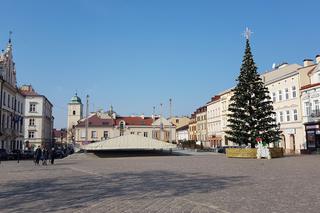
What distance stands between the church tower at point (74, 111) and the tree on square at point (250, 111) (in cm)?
8806

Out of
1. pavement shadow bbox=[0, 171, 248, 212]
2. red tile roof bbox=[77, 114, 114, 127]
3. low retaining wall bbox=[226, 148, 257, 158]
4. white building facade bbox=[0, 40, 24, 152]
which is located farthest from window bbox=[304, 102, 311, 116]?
red tile roof bbox=[77, 114, 114, 127]

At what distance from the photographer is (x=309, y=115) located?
45625 mm

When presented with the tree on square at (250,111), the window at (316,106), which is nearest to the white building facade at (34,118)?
the tree on square at (250,111)

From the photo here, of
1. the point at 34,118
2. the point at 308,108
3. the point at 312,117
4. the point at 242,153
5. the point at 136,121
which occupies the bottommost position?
the point at 242,153

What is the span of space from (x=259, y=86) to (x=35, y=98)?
56.4 meters

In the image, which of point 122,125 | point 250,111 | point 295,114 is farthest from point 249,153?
point 122,125

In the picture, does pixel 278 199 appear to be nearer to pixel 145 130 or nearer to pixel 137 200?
pixel 137 200

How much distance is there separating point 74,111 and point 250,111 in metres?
90.8

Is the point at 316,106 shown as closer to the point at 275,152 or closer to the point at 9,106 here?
the point at 275,152

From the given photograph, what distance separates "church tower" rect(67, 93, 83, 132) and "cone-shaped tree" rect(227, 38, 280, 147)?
88.0 meters

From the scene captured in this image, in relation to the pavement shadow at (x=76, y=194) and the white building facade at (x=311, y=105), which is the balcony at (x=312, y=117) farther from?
the pavement shadow at (x=76, y=194)

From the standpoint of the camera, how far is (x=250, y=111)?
40.4 metres

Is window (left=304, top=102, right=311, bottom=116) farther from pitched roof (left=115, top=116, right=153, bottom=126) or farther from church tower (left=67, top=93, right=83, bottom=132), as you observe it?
church tower (left=67, top=93, right=83, bottom=132)

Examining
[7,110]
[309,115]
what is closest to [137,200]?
[309,115]
